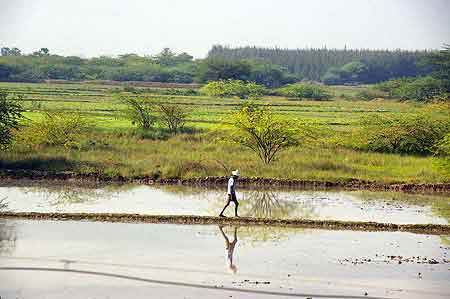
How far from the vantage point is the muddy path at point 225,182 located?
29.0 metres

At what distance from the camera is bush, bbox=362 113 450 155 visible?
37.2 metres

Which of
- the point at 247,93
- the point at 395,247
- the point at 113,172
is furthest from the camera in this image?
the point at 247,93

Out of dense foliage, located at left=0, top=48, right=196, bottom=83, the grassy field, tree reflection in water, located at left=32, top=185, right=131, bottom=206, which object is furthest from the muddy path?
dense foliage, located at left=0, top=48, right=196, bottom=83

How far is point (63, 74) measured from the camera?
11125 cm

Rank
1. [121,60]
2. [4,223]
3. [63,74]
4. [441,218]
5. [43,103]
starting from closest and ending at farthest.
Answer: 1. [4,223]
2. [441,218]
3. [43,103]
4. [63,74]
5. [121,60]

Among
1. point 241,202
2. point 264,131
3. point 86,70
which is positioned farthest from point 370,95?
point 241,202

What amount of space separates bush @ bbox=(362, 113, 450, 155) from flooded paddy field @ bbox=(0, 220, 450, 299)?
53.6ft

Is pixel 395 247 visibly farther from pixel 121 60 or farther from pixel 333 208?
pixel 121 60

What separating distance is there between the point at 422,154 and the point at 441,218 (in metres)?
13.9

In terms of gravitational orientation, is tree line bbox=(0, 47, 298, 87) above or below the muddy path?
above

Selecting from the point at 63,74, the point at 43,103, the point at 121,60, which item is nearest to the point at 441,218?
the point at 43,103

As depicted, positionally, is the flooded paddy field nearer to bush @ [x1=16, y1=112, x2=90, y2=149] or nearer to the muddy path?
the muddy path

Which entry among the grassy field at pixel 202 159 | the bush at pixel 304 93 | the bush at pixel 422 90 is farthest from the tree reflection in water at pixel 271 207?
the bush at pixel 422 90

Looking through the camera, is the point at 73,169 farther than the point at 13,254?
Yes
